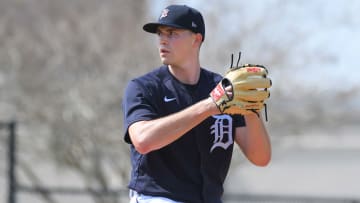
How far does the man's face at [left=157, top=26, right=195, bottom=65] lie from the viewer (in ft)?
14.6

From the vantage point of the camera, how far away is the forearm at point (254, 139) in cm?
468

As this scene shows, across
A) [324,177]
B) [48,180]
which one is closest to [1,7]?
[48,180]

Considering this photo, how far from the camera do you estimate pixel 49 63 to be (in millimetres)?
13297

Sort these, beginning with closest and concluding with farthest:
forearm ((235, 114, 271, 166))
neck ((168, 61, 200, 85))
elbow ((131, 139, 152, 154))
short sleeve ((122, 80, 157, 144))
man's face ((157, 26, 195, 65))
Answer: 1. elbow ((131, 139, 152, 154))
2. short sleeve ((122, 80, 157, 144))
3. man's face ((157, 26, 195, 65))
4. neck ((168, 61, 200, 85))
5. forearm ((235, 114, 271, 166))

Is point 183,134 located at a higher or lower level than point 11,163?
lower

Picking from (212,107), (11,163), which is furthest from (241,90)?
(11,163)

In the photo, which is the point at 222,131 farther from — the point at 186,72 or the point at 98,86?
the point at 98,86

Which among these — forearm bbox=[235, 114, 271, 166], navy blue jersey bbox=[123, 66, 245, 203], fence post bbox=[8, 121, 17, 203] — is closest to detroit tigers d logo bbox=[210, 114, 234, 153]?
navy blue jersey bbox=[123, 66, 245, 203]

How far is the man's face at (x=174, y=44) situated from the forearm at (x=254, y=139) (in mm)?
506

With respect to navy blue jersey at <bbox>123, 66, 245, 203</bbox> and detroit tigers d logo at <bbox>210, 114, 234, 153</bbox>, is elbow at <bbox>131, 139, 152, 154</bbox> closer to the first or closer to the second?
navy blue jersey at <bbox>123, 66, 245, 203</bbox>

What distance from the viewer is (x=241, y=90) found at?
13.4 ft

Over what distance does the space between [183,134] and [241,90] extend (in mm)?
380

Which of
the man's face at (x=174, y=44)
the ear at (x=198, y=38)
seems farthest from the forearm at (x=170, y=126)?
the ear at (x=198, y=38)

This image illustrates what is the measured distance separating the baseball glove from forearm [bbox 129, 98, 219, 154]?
5 centimetres
